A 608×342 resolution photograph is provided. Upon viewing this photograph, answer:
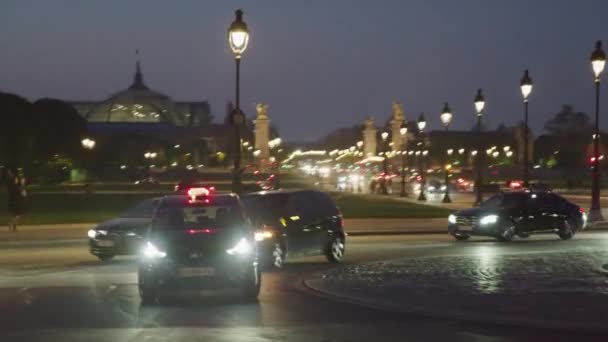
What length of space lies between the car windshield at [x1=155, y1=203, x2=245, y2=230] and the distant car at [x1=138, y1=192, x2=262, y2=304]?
0.05 ft

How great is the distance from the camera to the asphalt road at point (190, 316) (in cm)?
1377

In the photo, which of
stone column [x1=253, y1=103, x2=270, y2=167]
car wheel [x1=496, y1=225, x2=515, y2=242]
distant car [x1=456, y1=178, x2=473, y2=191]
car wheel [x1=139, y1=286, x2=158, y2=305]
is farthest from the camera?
stone column [x1=253, y1=103, x2=270, y2=167]

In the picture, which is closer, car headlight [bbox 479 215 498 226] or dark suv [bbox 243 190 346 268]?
dark suv [bbox 243 190 346 268]

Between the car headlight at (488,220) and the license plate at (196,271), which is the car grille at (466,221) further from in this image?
the license plate at (196,271)

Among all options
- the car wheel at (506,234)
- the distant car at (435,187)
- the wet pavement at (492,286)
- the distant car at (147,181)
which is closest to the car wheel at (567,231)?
the car wheel at (506,234)

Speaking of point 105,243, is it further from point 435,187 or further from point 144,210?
point 435,187

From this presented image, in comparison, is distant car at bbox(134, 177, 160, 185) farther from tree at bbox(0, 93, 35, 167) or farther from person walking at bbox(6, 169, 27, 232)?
person walking at bbox(6, 169, 27, 232)

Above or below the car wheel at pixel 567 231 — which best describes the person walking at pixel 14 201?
A: above

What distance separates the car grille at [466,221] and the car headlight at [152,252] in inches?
660

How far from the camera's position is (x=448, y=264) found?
2288 cm

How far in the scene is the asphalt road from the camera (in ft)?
45.2

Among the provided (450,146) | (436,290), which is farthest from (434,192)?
(450,146)

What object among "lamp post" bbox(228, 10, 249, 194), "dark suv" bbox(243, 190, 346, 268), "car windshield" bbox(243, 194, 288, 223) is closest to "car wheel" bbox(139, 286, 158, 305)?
"dark suv" bbox(243, 190, 346, 268)

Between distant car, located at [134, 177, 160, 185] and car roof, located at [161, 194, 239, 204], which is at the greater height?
distant car, located at [134, 177, 160, 185]
